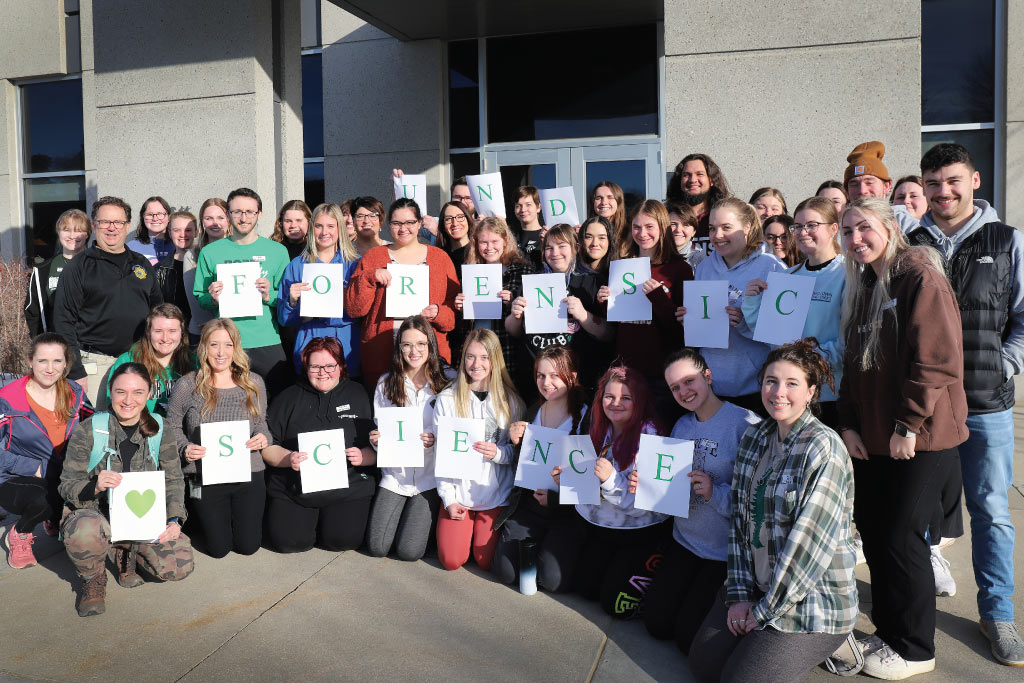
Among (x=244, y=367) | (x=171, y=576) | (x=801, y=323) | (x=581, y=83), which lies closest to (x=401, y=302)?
(x=244, y=367)

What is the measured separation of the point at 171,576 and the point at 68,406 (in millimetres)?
1354

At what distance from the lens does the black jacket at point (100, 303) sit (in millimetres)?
5531

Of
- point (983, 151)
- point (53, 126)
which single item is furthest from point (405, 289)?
point (53, 126)

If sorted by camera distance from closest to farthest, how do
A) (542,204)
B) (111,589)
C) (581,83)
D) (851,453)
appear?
1. (851,453)
2. (111,589)
3. (542,204)
4. (581,83)

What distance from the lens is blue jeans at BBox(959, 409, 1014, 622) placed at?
352 centimetres

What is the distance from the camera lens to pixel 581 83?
10930 mm

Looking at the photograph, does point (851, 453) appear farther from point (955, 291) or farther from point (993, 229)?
point (993, 229)

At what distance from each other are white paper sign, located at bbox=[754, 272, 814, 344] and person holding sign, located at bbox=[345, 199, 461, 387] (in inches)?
82.3

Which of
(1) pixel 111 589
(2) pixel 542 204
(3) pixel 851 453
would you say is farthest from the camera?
(2) pixel 542 204

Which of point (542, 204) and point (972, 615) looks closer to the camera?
point (972, 615)

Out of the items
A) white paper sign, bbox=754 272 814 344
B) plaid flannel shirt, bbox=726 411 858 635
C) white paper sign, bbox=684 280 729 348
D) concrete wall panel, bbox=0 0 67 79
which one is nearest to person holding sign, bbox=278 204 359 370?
white paper sign, bbox=684 280 729 348

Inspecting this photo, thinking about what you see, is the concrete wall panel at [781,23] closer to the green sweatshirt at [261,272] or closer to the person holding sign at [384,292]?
the person holding sign at [384,292]

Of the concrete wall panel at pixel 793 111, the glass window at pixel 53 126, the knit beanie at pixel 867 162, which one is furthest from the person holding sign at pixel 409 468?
the glass window at pixel 53 126

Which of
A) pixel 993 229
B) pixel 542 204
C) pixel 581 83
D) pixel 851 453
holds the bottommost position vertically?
pixel 851 453
